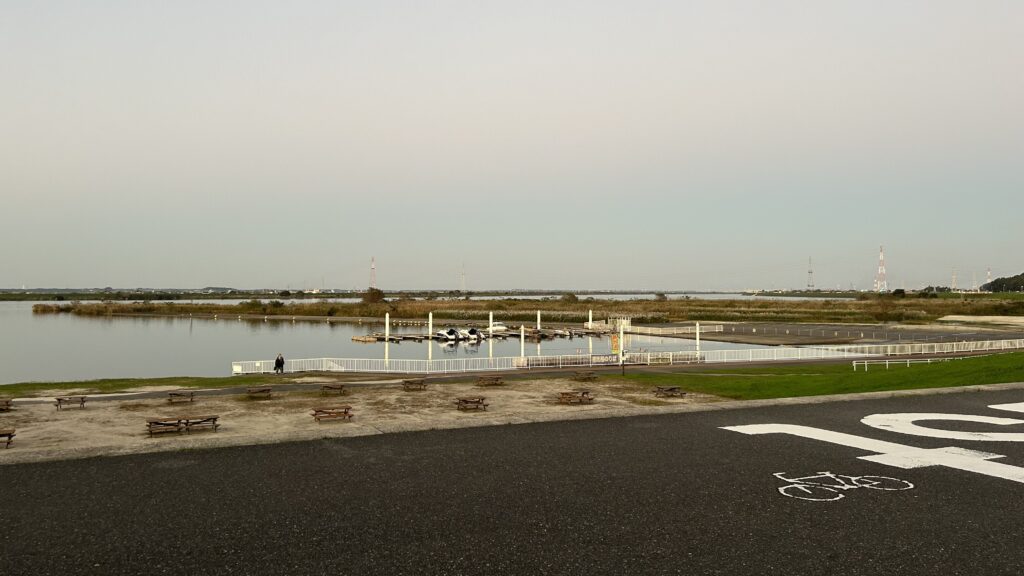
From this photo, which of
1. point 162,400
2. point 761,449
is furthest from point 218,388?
point 761,449

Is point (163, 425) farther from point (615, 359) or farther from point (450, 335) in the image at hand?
point (450, 335)

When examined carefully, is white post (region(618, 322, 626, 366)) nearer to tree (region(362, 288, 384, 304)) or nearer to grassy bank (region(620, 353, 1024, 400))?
grassy bank (region(620, 353, 1024, 400))

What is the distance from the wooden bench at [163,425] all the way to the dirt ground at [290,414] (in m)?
0.27

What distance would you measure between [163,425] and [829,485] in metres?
14.7

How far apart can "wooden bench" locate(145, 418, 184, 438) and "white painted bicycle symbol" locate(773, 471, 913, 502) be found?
13.4m

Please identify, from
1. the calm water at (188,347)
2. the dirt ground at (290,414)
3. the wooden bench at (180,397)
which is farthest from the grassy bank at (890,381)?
the calm water at (188,347)

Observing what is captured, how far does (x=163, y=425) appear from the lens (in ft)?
52.7

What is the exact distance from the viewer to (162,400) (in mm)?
24422

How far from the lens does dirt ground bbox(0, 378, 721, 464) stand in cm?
1338

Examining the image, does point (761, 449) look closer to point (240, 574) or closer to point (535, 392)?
point (240, 574)

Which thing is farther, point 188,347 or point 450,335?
point 450,335

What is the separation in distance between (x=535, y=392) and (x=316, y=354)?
48576 millimetres

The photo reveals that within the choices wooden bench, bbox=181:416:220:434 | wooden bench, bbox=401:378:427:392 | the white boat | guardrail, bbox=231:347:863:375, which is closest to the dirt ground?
wooden bench, bbox=181:416:220:434

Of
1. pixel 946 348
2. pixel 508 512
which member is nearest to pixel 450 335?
pixel 946 348
